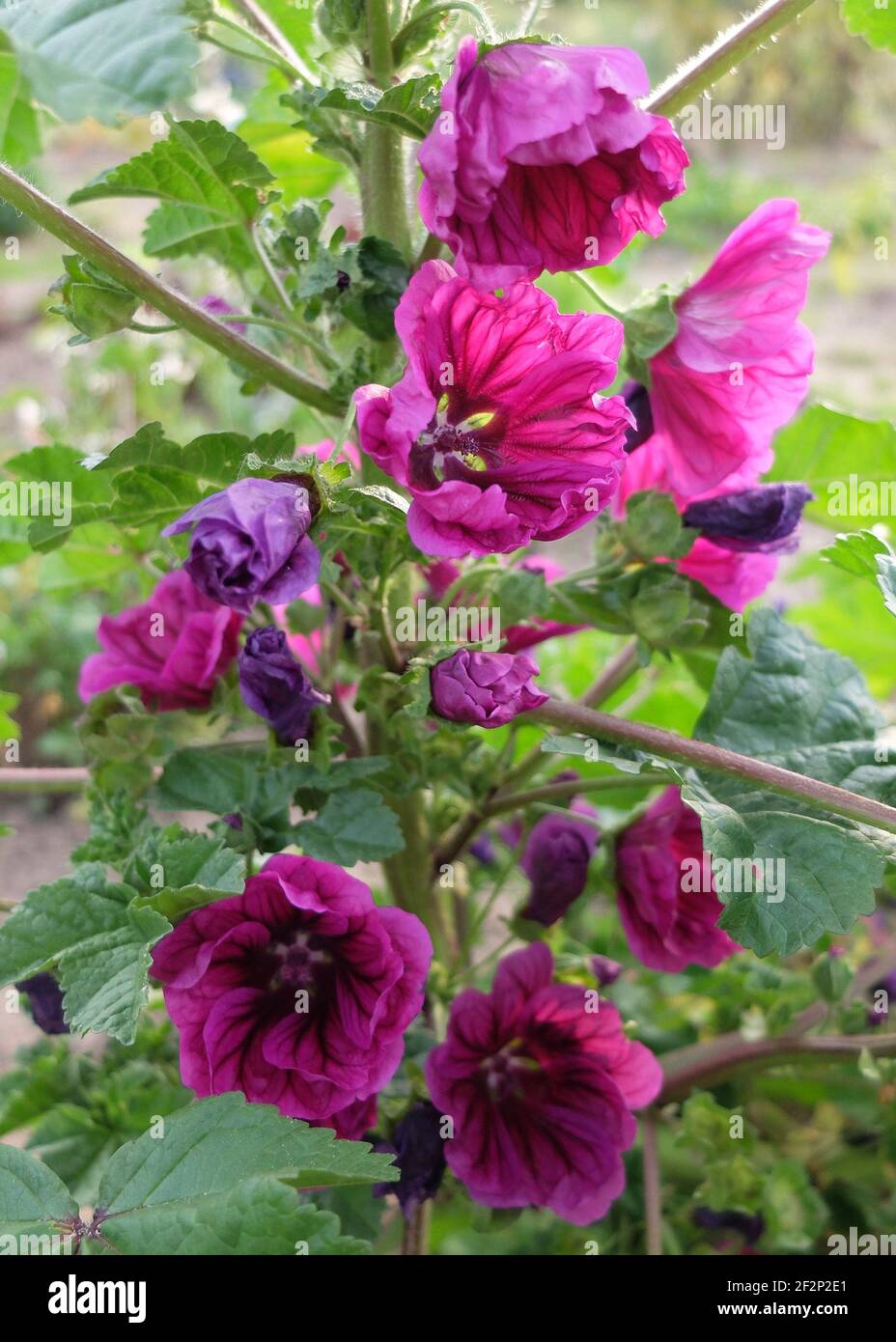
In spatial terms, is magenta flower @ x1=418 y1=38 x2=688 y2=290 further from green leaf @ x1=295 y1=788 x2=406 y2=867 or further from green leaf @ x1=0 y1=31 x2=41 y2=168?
green leaf @ x1=0 y1=31 x2=41 y2=168

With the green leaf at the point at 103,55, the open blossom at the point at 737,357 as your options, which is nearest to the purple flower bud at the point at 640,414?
the open blossom at the point at 737,357

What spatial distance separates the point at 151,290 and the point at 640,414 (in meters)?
0.33

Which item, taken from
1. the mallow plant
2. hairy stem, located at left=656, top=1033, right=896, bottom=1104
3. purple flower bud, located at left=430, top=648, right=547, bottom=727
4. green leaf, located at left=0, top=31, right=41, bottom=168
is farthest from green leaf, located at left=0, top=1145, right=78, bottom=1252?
green leaf, located at left=0, top=31, right=41, bottom=168

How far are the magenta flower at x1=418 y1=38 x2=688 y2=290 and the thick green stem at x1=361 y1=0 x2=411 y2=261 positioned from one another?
0.44 feet

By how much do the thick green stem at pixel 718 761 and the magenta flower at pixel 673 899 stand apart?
0.44 feet

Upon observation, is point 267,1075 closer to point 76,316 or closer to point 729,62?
point 76,316

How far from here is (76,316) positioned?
70cm

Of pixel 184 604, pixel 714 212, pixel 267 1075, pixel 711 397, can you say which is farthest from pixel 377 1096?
pixel 714 212

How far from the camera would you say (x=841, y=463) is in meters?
1.07

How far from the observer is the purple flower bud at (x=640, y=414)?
0.85 m

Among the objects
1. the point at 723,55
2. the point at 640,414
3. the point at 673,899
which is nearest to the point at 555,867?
the point at 673,899

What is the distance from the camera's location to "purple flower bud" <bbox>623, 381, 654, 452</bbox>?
85cm

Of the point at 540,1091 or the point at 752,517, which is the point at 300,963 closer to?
the point at 540,1091
